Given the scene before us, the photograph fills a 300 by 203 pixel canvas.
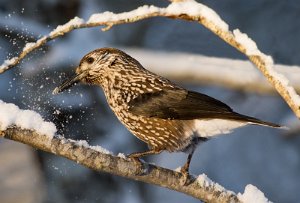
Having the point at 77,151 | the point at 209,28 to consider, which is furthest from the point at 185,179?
the point at 209,28

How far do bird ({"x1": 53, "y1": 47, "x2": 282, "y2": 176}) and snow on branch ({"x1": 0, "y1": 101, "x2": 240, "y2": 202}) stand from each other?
0.36 m

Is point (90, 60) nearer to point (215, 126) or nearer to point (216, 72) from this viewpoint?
point (215, 126)

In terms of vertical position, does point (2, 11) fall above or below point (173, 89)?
above

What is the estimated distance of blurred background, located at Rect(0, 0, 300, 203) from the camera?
207 inches

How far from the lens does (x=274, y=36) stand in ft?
20.7

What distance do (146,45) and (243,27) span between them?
77cm

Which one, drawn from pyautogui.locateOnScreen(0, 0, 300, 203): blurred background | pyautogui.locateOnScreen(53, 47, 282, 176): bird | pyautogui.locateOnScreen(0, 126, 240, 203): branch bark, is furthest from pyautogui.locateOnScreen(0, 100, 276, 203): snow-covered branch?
pyautogui.locateOnScreen(0, 0, 300, 203): blurred background

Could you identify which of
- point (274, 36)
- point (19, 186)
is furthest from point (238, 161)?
point (19, 186)

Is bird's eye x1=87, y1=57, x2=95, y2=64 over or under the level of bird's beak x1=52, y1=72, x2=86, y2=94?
over

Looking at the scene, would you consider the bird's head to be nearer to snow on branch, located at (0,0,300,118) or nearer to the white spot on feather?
the white spot on feather

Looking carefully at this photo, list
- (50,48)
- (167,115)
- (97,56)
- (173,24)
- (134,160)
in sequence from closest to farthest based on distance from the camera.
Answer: (134,160)
(167,115)
(97,56)
(50,48)
(173,24)

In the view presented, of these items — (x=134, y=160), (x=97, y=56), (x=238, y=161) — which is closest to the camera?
(x=134, y=160)

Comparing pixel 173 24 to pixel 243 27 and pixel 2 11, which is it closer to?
pixel 243 27

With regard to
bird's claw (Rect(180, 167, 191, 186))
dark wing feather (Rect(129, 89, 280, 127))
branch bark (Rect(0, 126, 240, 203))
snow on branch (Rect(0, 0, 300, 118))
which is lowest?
branch bark (Rect(0, 126, 240, 203))
